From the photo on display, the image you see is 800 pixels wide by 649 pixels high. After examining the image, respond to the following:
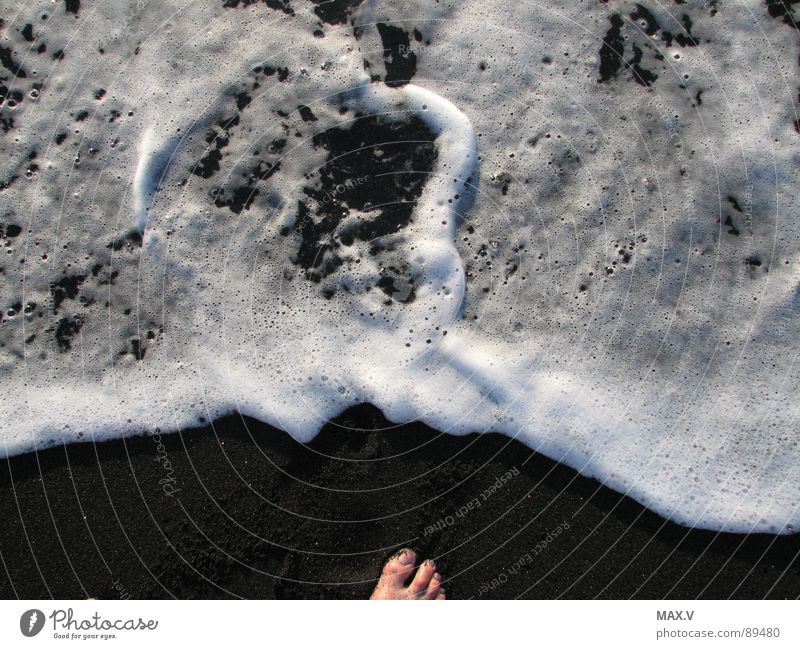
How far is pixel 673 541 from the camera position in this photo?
13.1 feet

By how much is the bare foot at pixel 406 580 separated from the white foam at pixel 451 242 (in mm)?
1046

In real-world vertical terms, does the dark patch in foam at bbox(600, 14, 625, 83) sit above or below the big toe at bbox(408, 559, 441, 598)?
above

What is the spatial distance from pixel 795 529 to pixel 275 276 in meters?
4.50

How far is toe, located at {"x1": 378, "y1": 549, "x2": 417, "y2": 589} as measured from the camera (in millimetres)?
3999

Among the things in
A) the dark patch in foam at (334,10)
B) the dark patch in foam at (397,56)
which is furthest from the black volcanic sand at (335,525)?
the dark patch in foam at (334,10)

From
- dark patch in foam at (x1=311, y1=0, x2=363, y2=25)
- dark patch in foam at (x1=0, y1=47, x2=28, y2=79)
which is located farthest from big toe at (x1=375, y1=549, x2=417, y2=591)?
dark patch in foam at (x1=0, y1=47, x2=28, y2=79)

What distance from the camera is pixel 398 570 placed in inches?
158

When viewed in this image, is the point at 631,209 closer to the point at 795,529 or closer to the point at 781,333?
the point at 781,333

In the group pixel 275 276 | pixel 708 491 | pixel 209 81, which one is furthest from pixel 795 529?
pixel 209 81

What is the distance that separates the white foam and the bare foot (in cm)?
105
